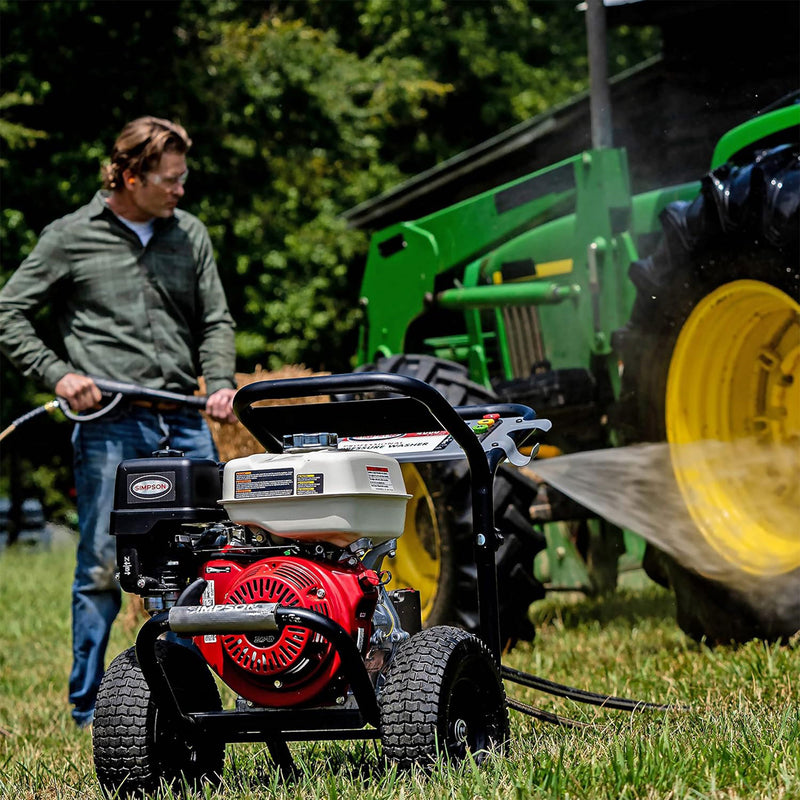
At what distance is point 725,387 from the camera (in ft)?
16.4

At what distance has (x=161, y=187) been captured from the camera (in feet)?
16.0

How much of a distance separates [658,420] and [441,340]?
2210mm

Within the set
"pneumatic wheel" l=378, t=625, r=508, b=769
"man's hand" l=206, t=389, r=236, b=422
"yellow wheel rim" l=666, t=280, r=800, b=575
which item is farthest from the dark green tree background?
"pneumatic wheel" l=378, t=625, r=508, b=769

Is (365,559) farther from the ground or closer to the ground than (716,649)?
farther from the ground

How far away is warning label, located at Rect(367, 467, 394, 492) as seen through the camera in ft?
10.3

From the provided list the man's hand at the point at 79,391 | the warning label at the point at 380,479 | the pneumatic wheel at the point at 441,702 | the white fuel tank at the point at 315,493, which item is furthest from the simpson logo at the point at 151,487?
the man's hand at the point at 79,391

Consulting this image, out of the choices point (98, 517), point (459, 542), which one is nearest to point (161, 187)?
point (98, 517)

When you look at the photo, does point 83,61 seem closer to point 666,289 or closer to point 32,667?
point 32,667

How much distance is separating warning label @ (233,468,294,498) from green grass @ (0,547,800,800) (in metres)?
0.65

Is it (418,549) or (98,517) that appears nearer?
(98,517)

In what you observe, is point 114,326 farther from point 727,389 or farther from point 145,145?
point 727,389

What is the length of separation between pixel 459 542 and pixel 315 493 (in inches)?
93.7

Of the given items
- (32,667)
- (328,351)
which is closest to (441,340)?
(32,667)

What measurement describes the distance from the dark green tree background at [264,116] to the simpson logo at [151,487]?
11.3 m
